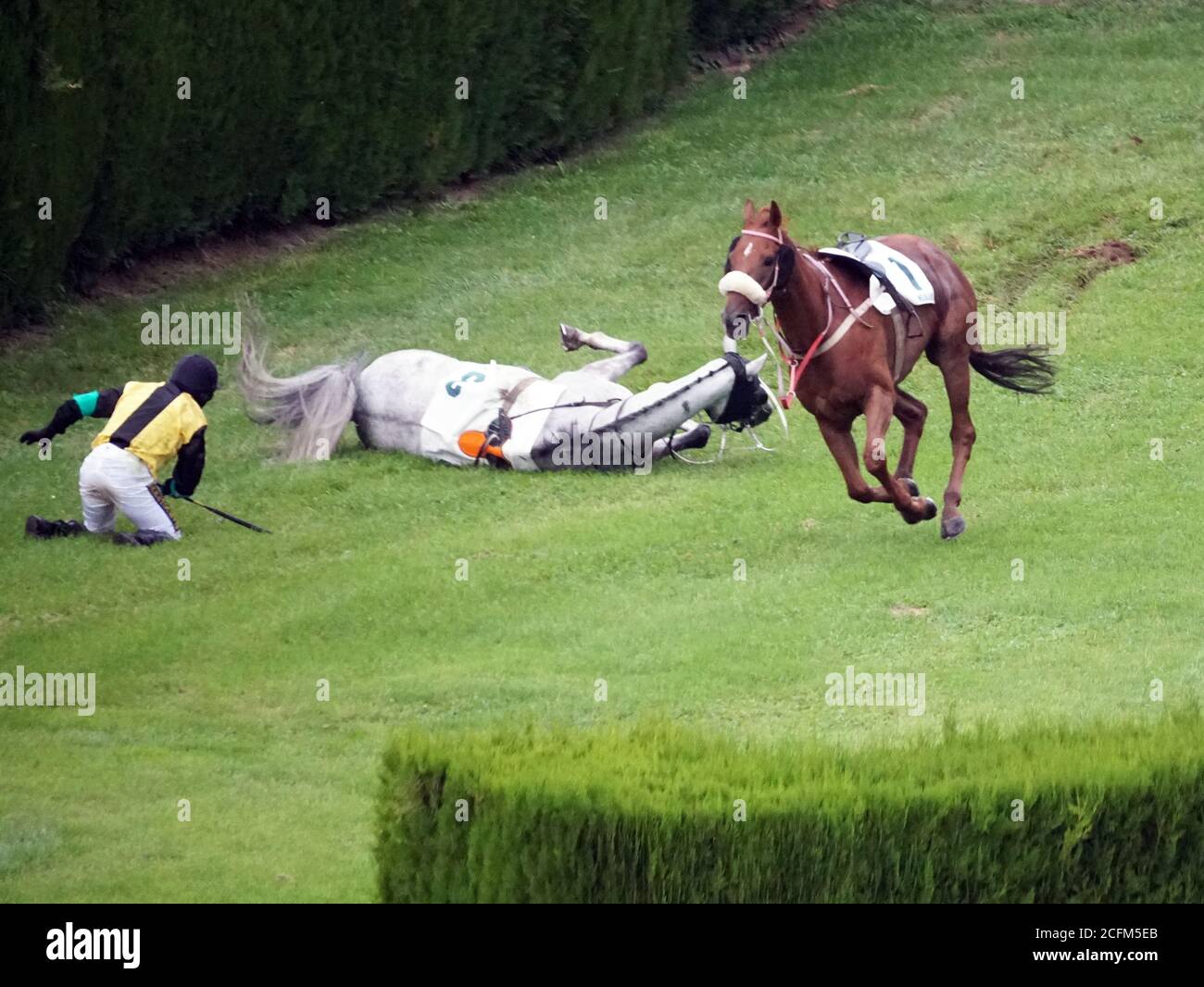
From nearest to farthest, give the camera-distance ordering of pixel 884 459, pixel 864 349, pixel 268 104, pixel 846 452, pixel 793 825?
pixel 793 825
pixel 884 459
pixel 864 349
pixel 846 452
pixel 268 104

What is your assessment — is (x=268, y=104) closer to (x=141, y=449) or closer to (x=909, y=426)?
(x=141, y=449)

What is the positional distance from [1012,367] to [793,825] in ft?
23.7

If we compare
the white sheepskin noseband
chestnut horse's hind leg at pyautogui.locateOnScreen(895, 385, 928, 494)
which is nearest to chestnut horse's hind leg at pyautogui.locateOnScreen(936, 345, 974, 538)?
chestnut horse's hind leg at pyautogui.locateOnScreen(895, 385, 928, 494)

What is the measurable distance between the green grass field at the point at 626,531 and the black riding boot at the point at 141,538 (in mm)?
192

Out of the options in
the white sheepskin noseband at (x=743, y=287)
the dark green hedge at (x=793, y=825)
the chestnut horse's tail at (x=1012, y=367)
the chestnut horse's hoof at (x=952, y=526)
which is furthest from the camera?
the chestnut horse's tail at (x=1012, y=367)

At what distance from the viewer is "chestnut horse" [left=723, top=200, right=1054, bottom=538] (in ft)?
37.5

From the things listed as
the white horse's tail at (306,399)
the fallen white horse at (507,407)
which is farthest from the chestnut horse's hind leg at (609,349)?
the white horse's tail at (306,399)

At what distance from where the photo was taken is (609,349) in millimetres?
15664

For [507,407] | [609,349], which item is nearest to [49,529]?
[507,407]

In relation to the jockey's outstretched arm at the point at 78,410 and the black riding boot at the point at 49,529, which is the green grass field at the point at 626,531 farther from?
the jockey's outstretched arm at the point at 78,410

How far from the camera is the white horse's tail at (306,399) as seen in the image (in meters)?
15.4
